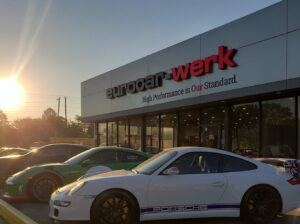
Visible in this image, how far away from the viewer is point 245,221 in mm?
7605

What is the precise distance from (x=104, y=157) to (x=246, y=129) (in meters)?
6.89

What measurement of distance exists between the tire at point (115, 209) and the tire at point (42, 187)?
3.68 meters

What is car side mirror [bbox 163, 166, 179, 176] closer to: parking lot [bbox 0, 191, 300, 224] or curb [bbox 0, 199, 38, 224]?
parking lot [bbox 0, 191, 300, 224]

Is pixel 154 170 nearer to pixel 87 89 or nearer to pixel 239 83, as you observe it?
pixel 239 83

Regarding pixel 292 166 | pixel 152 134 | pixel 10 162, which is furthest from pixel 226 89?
pixel 152 134

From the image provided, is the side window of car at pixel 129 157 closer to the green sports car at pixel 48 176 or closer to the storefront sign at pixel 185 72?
the green sports car at pixel 48 176

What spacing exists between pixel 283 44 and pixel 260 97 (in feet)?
7.79

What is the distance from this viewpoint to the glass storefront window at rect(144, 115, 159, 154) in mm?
22859

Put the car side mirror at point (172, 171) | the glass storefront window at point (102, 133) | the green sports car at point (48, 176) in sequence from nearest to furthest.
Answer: the car side mirror at point (172, 171) → the green sports car at point (48, 176) → the glass storefront window at point (102, 133)

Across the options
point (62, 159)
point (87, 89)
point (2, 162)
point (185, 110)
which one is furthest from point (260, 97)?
point (87, 89)

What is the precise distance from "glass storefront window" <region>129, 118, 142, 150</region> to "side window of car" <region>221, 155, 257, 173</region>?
1677cm

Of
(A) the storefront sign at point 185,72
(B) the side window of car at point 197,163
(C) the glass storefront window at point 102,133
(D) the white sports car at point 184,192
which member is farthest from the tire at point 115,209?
(C) the glass storefront window at point 102,133

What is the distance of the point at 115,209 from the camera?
7055mm

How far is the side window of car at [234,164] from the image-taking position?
7.72 meters
